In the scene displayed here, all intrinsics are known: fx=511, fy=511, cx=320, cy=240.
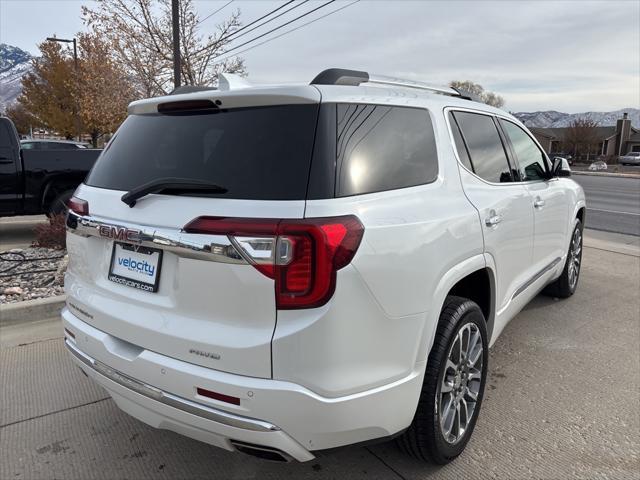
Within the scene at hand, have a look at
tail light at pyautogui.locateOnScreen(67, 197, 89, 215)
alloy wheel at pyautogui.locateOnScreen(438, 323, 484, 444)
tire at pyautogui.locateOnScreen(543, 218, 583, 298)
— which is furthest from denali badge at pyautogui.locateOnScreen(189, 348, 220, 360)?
tire at pyautogui.locateOnScreen(543, 218, 583, 298)

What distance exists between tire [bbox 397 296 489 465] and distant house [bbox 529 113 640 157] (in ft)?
294

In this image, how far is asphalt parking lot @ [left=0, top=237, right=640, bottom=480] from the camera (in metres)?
2.60

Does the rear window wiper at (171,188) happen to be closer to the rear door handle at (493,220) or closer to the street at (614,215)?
the rear door handle at (493,220)

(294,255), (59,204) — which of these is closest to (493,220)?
(294,255)

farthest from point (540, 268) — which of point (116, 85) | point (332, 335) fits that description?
point (116, 85)

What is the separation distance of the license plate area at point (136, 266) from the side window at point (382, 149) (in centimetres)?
84

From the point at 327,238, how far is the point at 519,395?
2.22 m

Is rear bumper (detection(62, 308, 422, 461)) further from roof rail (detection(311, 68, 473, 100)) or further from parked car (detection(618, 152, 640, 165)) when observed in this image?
parked car (detection(618, 152, 640, 165))

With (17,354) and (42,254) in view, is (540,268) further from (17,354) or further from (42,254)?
(42,254)

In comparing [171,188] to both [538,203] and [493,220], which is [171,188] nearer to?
[493,220]

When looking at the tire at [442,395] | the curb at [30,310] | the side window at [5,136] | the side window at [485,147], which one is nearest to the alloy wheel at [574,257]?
the side window at [485,147]

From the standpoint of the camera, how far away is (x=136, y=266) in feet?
7.30

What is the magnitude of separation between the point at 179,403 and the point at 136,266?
24.1 inches

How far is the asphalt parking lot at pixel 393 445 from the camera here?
8.54 feet
